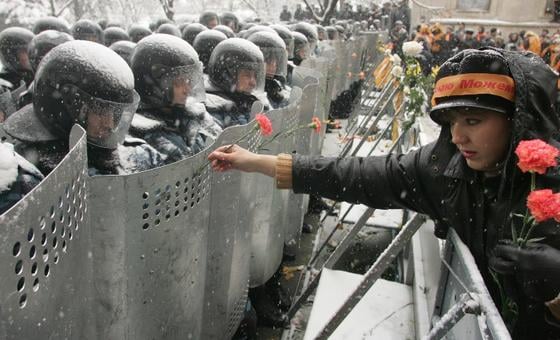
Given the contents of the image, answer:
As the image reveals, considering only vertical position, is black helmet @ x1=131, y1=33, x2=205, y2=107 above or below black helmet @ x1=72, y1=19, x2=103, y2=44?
above

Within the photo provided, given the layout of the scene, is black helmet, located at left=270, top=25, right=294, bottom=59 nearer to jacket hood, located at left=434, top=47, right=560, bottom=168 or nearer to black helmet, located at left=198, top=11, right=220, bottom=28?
black helmet, located at left=198, top=11, right=220, bottom=28

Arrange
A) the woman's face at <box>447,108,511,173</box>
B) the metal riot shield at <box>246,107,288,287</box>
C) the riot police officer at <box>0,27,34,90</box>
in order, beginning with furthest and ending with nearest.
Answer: the riot police officer at <box>0,27,34,90</box> → the metal riot shield at <box>246,107,288,287</box> → the woman's face at <box>447,108,511,173</box>

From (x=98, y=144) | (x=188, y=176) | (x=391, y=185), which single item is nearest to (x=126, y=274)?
(x=188, y=176)

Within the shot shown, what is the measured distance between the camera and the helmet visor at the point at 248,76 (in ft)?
14.6

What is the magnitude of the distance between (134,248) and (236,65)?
2.78 meters

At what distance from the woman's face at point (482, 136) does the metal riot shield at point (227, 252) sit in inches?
43.7

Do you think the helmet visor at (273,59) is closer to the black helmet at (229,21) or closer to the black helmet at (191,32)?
the black helmet at (191,32)

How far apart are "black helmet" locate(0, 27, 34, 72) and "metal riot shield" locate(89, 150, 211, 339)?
4579mm

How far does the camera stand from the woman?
1.64m

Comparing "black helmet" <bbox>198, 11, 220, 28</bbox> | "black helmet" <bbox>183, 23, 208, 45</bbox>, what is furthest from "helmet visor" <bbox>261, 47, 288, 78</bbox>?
"black helmet" <bbox>198, 11, 220, 28</bbox>

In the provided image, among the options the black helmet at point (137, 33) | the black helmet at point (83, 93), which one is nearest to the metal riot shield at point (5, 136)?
the black helmet at point (83, 93)

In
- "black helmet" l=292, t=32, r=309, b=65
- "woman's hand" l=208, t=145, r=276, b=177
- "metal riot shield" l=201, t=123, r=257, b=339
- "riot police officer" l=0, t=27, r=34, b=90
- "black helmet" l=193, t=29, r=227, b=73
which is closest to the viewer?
"woman's hand" l=208, t=145, r=276, b=177

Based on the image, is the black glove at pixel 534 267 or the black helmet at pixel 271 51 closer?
the black glove at pixel 534 267

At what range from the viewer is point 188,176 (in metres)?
2.15
